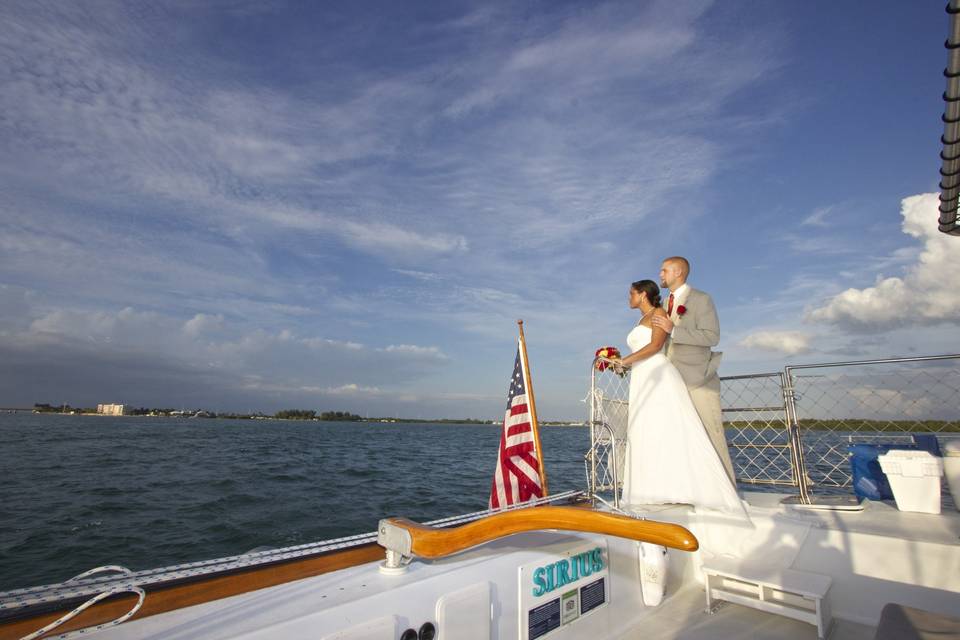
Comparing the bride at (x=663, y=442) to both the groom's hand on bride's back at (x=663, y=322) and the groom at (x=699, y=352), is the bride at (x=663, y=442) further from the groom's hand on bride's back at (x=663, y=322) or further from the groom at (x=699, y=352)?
the groom at (x=699, y=352)

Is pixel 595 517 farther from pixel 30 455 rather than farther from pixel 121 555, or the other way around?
pixel 30 455

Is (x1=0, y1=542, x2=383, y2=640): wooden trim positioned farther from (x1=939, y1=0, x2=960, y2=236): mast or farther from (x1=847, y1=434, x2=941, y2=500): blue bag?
(x1=847, y1=434, x2=941, y2=500): blue bag

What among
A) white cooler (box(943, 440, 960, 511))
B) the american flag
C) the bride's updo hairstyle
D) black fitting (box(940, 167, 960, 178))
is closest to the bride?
the bride's updo hairstyle

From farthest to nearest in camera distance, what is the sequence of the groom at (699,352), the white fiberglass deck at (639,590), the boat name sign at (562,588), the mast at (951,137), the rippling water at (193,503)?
the rippling water at (193,503) → the groom at (699,352) → the mast at (951,137) → the boat name sign at (562,588) → the white fiberglass deck at (639,590)

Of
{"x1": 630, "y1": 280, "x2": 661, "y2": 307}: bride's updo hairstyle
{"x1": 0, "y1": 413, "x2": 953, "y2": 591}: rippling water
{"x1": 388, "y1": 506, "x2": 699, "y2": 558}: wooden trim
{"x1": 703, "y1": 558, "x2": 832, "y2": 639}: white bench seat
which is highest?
{"x1": 630, "y1": 280, "x2": 661, "y2": 307}: bride's updo hairstyle

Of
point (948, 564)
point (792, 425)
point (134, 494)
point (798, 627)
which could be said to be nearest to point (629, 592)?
point (798, 627)

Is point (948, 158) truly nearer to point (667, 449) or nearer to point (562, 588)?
point (667, 449)

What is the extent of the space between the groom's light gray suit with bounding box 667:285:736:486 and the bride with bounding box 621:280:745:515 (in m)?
0.27

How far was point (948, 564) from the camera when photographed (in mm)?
2545

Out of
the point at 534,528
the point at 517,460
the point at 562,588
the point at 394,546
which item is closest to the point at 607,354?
the point at 517,460

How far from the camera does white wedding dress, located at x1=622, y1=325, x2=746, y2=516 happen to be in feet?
10.4

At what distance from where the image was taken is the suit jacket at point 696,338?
3.50 m

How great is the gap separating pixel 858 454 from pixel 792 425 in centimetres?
59

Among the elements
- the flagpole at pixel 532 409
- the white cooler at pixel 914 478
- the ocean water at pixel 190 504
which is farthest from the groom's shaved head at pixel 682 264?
the ocean water at pixel 190 504
